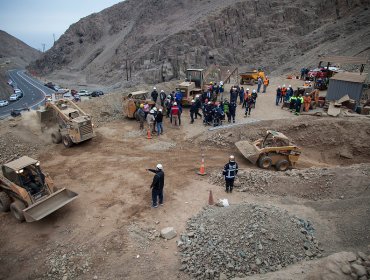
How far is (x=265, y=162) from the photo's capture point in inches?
517

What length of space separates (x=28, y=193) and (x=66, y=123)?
6.59 meters

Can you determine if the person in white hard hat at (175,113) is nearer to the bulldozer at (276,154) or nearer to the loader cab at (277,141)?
the bulldozer at (276,154)

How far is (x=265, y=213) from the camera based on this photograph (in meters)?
8.50

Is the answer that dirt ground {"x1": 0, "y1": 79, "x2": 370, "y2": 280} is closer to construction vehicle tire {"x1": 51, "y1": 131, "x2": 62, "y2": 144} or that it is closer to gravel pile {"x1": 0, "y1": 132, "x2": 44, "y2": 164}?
gravel pile {"x1": 0, "y1": 132, "x2": 44, "y2": 164}

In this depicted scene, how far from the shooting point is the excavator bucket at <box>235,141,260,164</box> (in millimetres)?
13062

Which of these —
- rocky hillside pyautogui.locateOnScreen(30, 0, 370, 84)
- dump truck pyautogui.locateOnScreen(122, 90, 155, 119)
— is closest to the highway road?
rocky hillside pyautogui.locateOnScreen(30, 0, 370, 84)

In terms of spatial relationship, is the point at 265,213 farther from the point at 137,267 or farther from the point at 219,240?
the point at 137,267

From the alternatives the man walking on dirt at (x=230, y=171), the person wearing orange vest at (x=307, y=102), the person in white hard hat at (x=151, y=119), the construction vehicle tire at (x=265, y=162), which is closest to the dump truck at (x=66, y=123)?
the person in white hard hat at (x=151, y=119)

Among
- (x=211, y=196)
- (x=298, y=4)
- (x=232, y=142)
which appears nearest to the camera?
(x=211, y=196)

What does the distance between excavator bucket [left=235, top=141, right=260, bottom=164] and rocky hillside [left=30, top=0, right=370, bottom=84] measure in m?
22.4

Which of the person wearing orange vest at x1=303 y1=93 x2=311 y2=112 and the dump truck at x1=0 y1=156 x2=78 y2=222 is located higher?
the person wearing orange vest at x1=303 y1=93 x2=311 y2=112

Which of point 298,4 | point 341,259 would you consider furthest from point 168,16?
point 341,259

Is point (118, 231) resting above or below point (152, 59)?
below

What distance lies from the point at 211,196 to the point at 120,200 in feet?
10.9
